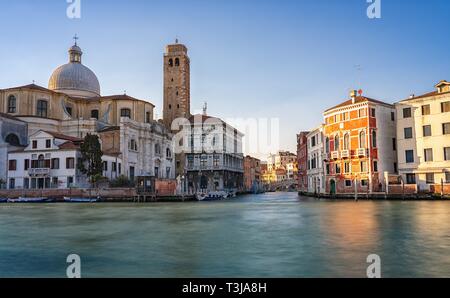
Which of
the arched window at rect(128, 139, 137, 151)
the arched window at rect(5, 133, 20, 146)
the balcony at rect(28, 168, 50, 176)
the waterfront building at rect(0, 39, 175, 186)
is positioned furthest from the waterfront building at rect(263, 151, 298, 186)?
the balcony at rect(28, 168, 50, 176)

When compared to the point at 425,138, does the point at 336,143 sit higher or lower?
higher

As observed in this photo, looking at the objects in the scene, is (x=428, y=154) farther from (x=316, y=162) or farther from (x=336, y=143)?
(x=316, y=162)

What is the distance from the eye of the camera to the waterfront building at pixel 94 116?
4944cm

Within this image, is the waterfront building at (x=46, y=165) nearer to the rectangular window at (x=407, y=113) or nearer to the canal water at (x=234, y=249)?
the canal water at (x=234, y=249)

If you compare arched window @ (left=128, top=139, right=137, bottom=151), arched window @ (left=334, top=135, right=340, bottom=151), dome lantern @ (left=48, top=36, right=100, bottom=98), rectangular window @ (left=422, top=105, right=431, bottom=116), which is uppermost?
dome lantern @ (left=48, top=36, right=100, bottom=98)

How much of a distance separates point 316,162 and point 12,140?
35.2 metres

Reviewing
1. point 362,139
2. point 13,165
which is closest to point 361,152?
point 362,139

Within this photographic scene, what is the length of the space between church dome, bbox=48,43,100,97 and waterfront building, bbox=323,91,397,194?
1493 inches

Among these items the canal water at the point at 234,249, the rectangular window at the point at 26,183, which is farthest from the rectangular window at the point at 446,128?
the rectangular window at the point at 26,183

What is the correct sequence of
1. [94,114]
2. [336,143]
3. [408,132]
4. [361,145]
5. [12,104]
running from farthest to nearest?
[94,114] → [12,104] → [336,143] → [361,145] → [408,132]

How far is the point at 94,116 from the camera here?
5681cm

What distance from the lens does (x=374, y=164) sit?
120 ft

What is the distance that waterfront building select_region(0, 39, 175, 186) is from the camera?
1946 inches

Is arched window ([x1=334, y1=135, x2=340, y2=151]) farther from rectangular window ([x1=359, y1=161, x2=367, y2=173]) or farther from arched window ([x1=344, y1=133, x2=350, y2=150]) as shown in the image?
rectangular window ([x1=359, y1=161, x2=367, y2=173])
